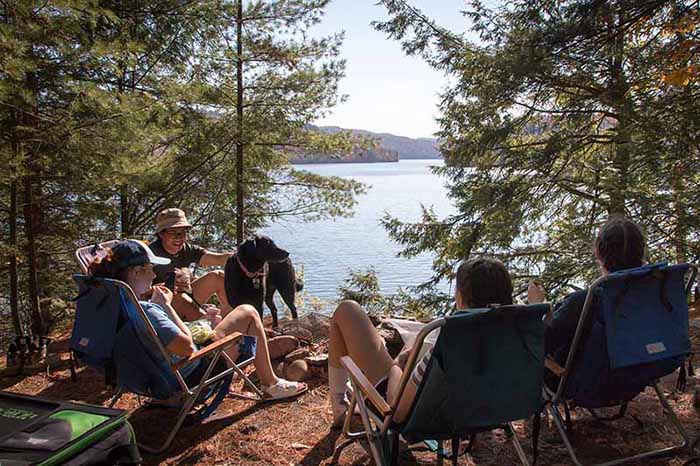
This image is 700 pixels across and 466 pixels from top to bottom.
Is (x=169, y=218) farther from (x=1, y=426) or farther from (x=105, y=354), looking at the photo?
(x=1, y=426)

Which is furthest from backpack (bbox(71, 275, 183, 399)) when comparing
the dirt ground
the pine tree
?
the pine tree

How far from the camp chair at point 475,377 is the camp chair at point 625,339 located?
377 millimetres

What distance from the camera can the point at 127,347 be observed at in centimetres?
237

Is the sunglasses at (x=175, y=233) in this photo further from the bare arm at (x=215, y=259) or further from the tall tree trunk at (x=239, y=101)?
the tall tree trunk at (x=239, y=101)

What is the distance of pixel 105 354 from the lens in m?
2.39

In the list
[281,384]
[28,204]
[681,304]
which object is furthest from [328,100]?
[681,304]

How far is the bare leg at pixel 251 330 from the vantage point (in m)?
2.84

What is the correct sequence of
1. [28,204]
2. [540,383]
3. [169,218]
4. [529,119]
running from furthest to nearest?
[529,119] < [28,204] < [169,218] < [540,383]

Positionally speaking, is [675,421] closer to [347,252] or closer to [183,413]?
[183,413]

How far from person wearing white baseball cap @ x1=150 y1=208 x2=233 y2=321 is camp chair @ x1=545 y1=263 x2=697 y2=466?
237cm

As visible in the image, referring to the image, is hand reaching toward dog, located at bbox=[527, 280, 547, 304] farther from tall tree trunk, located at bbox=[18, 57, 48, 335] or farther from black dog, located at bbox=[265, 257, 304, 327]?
tall tree trunk, located at bbox=[18, 57, 48, 335]

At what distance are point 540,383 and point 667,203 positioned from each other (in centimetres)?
316

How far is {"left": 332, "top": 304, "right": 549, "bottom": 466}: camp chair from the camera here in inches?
65.0

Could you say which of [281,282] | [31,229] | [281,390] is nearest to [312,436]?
[281,390]
